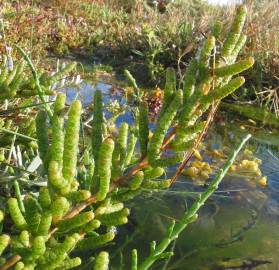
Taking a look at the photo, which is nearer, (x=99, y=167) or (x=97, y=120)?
(x=99, y=167)

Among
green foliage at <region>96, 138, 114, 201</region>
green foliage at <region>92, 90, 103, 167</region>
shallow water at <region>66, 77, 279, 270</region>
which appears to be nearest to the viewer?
green foliage at <region>96, 138, 114, 201</region>

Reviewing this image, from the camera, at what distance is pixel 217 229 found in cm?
313

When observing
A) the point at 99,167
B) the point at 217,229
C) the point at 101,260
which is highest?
the point at 99,167

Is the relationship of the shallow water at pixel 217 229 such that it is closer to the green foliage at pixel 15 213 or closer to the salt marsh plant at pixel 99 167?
the salt marsh plant at pixel 99 167

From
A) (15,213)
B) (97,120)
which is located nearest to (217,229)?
(97,120)

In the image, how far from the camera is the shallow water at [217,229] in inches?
106

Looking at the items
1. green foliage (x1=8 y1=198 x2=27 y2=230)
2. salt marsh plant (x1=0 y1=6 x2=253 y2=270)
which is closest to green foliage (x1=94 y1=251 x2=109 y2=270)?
salt marsh plant (x1=0 y1=6 x2=253 y2=270)

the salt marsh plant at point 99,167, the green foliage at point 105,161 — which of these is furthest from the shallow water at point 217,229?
the green foliage at point 105,161

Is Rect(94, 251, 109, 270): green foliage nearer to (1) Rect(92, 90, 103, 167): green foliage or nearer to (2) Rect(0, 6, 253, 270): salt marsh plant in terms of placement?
(2) Rect(0, 6, 253, 270): salt marsh plant

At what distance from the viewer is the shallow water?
2699 millimetres

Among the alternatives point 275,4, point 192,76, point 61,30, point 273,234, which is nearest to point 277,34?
point 275,4

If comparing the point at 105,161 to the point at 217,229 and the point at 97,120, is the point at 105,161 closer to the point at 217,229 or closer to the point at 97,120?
the point at 97,120

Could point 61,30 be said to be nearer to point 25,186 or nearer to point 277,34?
point 277,34

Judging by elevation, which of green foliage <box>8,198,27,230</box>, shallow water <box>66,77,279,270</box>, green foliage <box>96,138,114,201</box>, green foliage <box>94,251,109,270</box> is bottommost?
shallow water <box>66,77,279,270</box>
